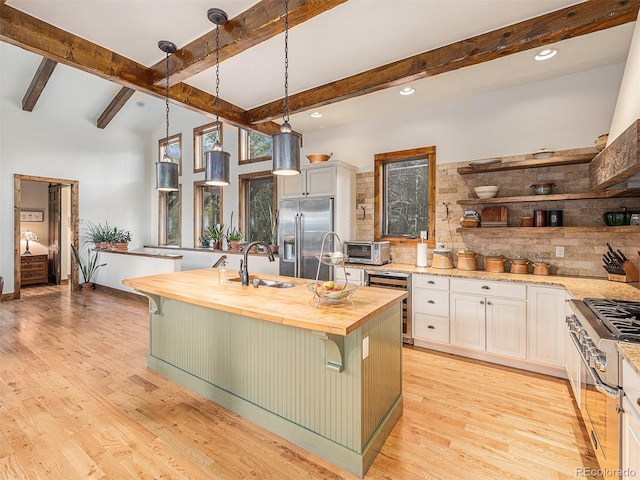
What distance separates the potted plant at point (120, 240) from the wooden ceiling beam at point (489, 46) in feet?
18.8

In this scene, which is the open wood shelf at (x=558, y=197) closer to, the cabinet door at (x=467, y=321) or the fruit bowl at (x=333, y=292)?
the cabinet door at (x=467, y=321)

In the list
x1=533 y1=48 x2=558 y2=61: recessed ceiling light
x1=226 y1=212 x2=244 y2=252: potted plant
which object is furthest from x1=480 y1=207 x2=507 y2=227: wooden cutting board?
x1=226 y1=212 x2=244 y2=252: potted plant

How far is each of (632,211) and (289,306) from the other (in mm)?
3251

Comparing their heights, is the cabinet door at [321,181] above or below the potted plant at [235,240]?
above

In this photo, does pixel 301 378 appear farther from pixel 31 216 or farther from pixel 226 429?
pixel 31 216

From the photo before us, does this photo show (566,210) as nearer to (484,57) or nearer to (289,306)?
(484,57)

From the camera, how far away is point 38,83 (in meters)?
5.54

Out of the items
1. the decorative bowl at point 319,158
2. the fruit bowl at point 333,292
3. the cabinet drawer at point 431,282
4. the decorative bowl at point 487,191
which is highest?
the decorative bowl at point 319,158

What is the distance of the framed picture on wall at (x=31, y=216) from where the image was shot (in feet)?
23.9

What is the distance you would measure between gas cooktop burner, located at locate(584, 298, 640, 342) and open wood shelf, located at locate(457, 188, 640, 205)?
1.18 metres

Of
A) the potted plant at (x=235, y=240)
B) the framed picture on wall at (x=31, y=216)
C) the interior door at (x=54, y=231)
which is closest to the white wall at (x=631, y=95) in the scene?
the potted plant at (x=235, y=240)

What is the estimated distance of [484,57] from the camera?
105 inches

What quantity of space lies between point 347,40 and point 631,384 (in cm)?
291

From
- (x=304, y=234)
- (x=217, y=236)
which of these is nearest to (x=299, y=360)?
(x=304, y=234)
